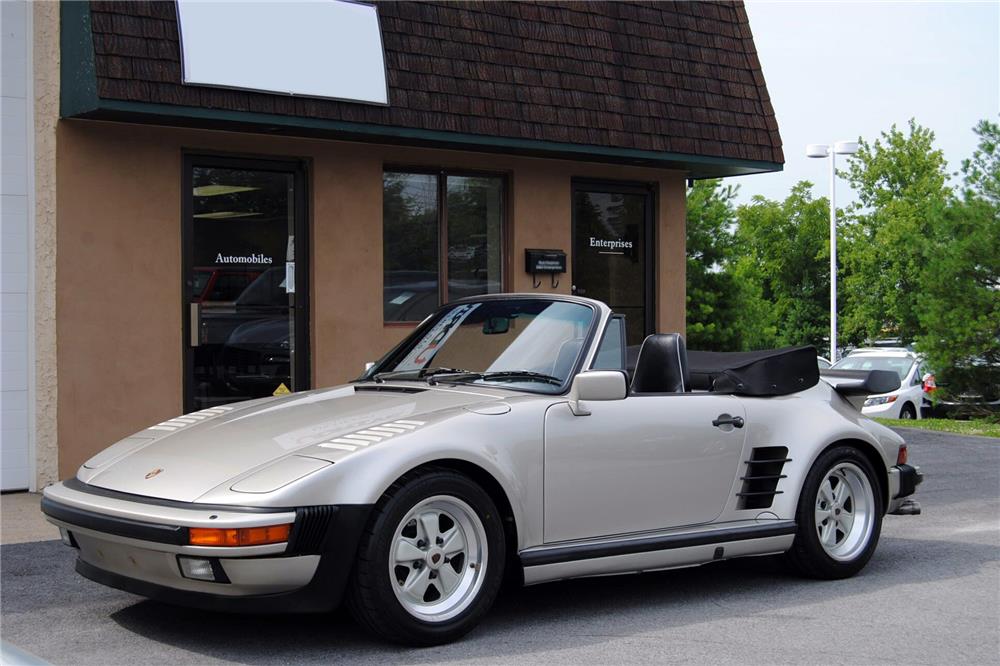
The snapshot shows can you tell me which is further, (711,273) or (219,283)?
(711,273)

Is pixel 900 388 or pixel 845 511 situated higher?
pixel 845 511

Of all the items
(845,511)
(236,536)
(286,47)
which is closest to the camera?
(236,536)

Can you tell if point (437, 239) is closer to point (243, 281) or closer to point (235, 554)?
point (243, 281)

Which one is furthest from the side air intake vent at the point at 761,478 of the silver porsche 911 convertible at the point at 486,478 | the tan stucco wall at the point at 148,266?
the tan stucco wall at the point at 148,266

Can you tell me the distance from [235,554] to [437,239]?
767 centimetres

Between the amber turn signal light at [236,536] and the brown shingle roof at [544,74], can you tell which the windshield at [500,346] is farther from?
the brown shingle roof at [544,74]

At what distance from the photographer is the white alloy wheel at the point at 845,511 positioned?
6645 millimetres

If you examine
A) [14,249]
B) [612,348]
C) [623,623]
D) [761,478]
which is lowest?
[623,623]

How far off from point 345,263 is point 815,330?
155 feet

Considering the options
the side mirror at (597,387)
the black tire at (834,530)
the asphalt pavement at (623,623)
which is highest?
the side mirror at (597,387)

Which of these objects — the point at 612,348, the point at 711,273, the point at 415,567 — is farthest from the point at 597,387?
the point at 711,273

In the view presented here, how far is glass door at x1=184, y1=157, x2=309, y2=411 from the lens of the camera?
10.5 m

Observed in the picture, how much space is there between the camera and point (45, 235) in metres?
9.64

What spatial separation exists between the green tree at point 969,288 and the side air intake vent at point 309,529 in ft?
51.9
